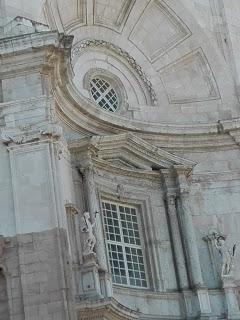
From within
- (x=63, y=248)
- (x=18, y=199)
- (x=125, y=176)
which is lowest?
(x=63, y=248)

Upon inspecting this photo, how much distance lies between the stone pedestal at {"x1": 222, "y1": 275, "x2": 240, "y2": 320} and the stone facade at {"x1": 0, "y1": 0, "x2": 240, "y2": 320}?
0.04 m

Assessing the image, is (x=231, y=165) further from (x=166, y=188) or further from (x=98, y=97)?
(x=98, y=97)

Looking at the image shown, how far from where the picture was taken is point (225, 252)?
2598 cm

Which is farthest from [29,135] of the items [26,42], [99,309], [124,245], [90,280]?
[124,245]

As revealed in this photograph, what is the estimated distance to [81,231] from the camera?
75.9ft

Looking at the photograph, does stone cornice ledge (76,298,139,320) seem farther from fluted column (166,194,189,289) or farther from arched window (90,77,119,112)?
arched window (90,77,119,112)

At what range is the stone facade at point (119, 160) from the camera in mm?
21562

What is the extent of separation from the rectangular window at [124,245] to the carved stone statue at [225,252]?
84.3 inches

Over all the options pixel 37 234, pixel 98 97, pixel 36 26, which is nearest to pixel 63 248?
pixel 37 234

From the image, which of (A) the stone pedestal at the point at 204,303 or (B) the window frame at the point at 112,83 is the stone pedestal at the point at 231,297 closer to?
(A) the stone pedestal at the point at 204,303

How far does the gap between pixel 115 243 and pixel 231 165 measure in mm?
4657

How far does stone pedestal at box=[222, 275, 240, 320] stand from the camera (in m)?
25.1

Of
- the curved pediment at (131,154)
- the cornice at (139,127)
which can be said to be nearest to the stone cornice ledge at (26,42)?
the cornice at (139,127)

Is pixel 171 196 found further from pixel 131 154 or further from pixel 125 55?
pixel 125 55
